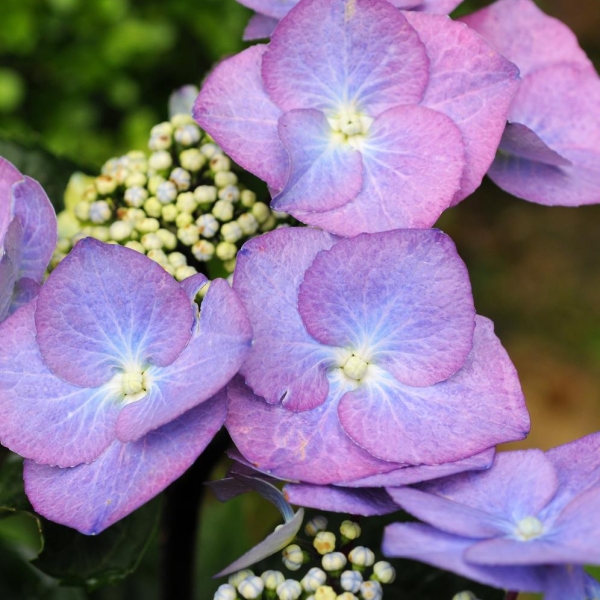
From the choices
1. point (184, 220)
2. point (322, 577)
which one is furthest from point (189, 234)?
point (322, 577)

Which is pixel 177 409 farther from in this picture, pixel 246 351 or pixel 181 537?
pixel 181 537

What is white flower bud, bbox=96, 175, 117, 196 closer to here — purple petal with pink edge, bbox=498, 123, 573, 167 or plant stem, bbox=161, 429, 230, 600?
plant stem, bbox=161, 429, 230, 600

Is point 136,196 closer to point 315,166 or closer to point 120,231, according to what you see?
point 120,231

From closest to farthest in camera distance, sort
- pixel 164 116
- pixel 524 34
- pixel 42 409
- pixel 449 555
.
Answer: pixel 449 555 → pixel 42 409 → pixel 524 34 → pixel 164 116

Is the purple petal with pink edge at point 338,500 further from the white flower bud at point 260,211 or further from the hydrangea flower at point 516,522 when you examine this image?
the white flower bud at point 260,211

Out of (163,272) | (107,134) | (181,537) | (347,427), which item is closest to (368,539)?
(181,537)
